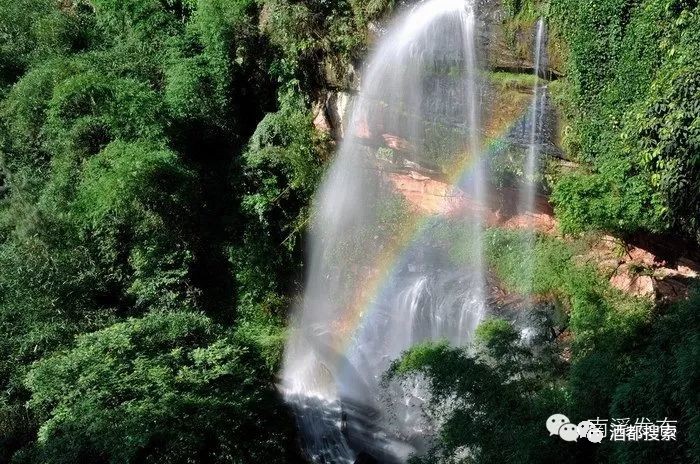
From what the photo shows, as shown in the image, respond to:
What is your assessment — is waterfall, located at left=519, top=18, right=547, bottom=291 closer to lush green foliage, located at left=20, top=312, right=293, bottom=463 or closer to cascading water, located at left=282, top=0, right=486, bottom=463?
cascading water, located at left=282, top=0, right=486, bottom=463

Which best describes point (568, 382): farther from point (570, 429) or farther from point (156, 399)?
point (156, 399)

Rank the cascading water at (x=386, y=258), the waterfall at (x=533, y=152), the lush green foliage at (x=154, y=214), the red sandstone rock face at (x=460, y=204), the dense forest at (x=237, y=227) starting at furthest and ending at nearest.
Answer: the red sandstone rock face at (x=460, y=204)
the cascading water at (x=386, y=258)
the waterfall at (x=533, y=152)
the lush green foliage at (x=154, y=214)
the dense forest at (x=237, y=227)

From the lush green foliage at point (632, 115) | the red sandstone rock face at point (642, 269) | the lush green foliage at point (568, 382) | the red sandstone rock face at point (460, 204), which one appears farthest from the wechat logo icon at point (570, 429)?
the red sandstone rock face at point (460, 204)

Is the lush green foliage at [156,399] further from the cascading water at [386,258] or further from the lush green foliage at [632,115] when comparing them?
the lush green foliage at [632,115]

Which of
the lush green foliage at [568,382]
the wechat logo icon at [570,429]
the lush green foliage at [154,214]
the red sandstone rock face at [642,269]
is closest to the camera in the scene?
the lush green foliage at [568,382]

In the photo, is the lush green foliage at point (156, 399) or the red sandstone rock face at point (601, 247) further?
the red sandstone rock face at point (601, 247)

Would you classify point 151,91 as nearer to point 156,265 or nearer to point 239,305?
point 156,265

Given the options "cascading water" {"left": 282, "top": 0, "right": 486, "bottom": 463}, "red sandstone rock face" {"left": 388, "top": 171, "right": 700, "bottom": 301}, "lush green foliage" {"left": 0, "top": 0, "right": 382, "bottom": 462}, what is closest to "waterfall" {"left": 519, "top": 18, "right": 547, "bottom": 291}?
"red sandstone rock face" {"left": 388, "top": 171, "right": 700, "bottom": 301}

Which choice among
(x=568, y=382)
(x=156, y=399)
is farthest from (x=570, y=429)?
(x=156, y=399)
